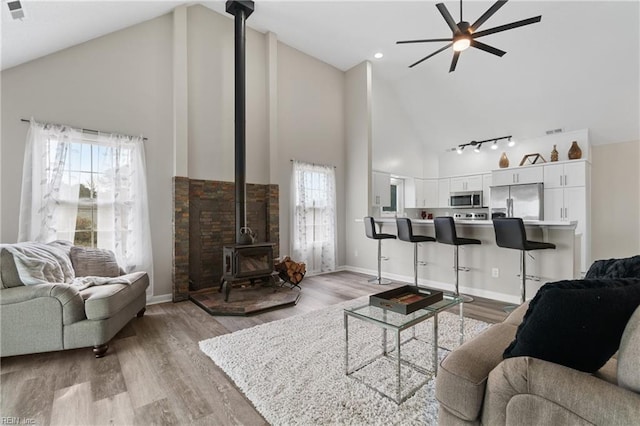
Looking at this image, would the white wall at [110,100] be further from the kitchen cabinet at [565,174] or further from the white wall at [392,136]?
the kitchen cabinet at [565,174]

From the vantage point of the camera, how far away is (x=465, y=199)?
6.95 metres

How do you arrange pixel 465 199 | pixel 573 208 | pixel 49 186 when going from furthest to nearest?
1. pixel 465 199
2. pixel 573 208
3. pixel 49 186

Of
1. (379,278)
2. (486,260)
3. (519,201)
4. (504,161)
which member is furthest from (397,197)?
(486,260)

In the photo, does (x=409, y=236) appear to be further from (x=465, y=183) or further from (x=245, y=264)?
(x=465, y=183)

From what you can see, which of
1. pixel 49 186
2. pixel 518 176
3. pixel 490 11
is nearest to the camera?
pixel 490 11

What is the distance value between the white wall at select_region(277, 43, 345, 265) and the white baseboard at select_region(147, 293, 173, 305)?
1.89 m

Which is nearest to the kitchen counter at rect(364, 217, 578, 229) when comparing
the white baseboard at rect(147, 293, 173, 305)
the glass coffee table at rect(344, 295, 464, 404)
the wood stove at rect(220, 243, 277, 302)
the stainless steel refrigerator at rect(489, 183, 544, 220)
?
the glass coffee table at rect(344, 295, 464, 404)

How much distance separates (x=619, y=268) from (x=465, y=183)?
599 cm

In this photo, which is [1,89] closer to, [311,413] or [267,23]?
[267,23]

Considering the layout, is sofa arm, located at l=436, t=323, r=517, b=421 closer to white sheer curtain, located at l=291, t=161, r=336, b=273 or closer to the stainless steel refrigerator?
white sheer curtain, located at l=291, t=161, r=336, b=273

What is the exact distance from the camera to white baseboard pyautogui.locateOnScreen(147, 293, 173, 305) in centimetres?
376

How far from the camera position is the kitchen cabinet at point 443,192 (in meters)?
7.42

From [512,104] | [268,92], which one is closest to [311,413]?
[268,92]

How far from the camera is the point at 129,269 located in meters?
3.60
